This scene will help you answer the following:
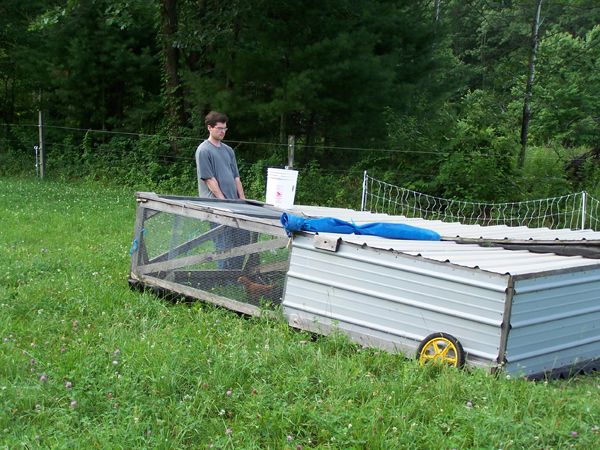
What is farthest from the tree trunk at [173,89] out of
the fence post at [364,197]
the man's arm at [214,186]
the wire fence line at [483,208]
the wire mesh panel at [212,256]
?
the wire mesh panel at [212,256]

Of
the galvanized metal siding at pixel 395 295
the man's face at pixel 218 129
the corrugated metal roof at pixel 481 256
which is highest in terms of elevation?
the man's face at pixel 218 129

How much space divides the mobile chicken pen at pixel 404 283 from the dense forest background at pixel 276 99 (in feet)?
27.1

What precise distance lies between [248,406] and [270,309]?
1657 millimetres

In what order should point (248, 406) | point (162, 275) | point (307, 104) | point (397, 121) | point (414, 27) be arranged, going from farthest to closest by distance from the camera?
1. point (414, 27)
2. point (397, 121)
3. point (307, 104)
4. point (162, 275)
5. point (248, 406)

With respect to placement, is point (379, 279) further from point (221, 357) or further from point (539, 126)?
point (539, 126)

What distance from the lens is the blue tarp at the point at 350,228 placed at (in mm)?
5000

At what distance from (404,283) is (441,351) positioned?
1.65 ft

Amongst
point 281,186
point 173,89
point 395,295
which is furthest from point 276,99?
point 395,295

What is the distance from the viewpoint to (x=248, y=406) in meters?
3.56

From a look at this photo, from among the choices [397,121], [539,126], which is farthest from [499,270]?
[539,126]

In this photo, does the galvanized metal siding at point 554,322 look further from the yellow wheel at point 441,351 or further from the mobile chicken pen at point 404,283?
the yellow wheel at point 441,351

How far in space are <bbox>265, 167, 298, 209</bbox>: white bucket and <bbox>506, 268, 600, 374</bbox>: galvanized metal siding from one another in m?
4.12

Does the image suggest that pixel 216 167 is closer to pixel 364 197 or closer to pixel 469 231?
pixel 469 231

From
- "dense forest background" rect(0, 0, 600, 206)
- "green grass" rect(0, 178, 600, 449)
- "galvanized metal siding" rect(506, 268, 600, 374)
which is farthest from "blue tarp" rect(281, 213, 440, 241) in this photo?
"dense forest background" rect(0, 0, 600, 206)
